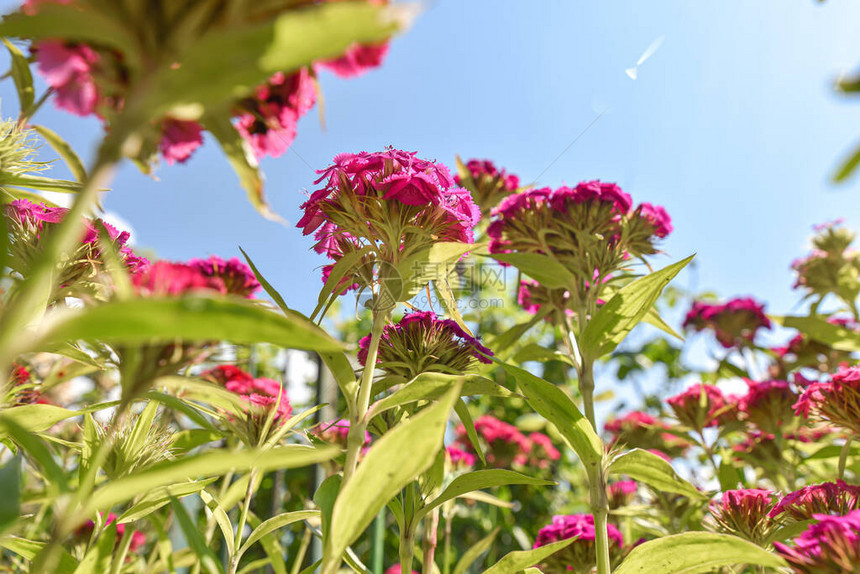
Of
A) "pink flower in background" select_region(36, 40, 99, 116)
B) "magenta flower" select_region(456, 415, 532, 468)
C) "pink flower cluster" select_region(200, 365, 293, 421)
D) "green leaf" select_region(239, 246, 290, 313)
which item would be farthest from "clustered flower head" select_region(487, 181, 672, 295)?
"magenta flower" select_region(456, 415, 532, 468)

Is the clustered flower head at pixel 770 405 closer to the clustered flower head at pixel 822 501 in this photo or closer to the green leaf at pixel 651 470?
the clustered flower head at pixel 822 501

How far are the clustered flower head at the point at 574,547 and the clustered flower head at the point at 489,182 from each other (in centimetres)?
119

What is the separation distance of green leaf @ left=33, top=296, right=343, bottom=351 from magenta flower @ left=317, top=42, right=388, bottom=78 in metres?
0.32

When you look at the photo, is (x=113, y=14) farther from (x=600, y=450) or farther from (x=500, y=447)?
(x=500, y=447)

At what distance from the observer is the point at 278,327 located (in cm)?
46

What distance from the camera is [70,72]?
20.3 inches

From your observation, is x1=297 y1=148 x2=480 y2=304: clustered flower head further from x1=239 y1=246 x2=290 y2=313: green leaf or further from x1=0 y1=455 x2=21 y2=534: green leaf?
x1=0 y1=455 x2=21 y2=534: green leaf

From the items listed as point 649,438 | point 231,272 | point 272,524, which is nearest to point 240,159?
point 272,524

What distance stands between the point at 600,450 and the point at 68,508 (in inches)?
36.9

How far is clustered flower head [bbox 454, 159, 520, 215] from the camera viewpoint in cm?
207

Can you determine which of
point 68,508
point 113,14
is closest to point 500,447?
point 68,508

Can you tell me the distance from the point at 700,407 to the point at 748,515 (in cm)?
82

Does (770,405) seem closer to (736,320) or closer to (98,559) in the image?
(736,320)

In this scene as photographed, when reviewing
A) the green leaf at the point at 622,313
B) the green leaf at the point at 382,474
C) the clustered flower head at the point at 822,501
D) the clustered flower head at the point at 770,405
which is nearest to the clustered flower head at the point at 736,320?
the clustered flower head at the point at 770,405
